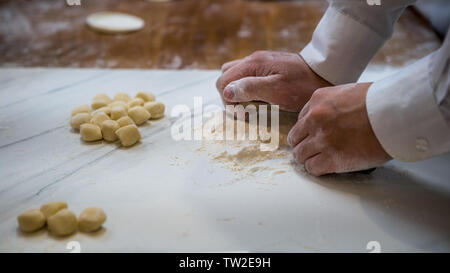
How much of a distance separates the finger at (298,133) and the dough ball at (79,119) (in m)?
0.56

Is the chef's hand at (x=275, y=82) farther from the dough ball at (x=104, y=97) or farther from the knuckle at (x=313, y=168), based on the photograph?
the dough ball at (x=104, y=97)

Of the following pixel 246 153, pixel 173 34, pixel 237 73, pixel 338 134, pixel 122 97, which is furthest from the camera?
pixel 173 34

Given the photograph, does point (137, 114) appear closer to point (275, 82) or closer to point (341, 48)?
point (275, 82)

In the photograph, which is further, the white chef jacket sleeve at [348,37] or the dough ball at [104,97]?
the dough ball at [104,97]

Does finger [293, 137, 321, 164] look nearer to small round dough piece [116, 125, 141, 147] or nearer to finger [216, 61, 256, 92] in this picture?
finger [216, 61, 256, 92]

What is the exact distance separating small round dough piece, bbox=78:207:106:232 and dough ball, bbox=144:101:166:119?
46cm

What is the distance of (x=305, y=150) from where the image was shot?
3.29 feet

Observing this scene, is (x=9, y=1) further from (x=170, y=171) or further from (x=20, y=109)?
(x=170, y=171)

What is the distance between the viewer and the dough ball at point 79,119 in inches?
46.9

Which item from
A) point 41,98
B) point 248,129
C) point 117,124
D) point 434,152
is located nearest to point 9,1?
point 41,98

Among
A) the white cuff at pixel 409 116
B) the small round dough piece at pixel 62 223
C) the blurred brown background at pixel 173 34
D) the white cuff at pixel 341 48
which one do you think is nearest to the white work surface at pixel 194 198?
the small round dough piece at pixel 62 223

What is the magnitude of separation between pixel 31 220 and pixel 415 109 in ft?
2.56

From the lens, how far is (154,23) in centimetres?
209

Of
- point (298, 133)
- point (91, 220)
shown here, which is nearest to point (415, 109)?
point (298, 133)
